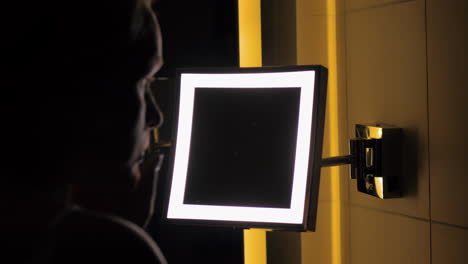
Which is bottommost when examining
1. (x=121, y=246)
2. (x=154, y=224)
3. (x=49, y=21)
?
(x=154, y=224)

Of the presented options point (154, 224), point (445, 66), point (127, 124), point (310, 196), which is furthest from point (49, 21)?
point (154, 224)

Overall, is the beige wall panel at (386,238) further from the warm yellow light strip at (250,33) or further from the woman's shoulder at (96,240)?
the woman's shoulder at (96,240)

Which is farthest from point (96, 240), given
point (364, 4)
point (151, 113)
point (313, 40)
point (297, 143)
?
point (313, 40)

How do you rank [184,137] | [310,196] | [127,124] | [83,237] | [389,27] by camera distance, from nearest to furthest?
[83,237] → [127,124] → [310,196] → [184,137] → [389,27]

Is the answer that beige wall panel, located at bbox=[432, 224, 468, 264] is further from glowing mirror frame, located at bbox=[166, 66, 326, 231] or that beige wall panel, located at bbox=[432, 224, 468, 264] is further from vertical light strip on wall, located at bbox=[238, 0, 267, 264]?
vertical light strip on wall, located at bbox=[238, 0, 267, 264]

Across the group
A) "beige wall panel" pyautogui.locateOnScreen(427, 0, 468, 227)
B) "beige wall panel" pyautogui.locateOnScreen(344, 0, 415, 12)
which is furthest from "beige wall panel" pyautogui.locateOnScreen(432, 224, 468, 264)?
"beige wall panel" pyautogui.locateOnScreen(344, 0, 415, 12)

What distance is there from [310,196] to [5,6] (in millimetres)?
877

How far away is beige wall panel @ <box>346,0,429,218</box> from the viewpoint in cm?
146

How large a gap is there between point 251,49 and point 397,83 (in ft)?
2.46

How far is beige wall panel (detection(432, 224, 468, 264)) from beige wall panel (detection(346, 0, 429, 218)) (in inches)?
2.7

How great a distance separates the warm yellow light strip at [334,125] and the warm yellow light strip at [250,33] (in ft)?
1.16

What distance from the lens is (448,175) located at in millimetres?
1377

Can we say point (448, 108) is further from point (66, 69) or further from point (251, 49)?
point (66, 69)

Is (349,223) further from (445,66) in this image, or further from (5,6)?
A: (5,6)
